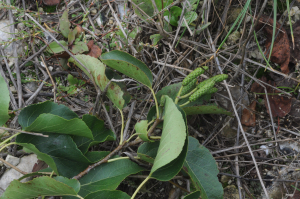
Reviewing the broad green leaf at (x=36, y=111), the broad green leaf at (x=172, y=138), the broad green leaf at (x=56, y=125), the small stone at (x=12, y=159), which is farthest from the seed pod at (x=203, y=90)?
the small stone at (x=12, y=159)

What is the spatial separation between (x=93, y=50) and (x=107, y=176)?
2.61 feet

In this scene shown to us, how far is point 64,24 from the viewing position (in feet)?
5.05

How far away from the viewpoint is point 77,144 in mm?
1156

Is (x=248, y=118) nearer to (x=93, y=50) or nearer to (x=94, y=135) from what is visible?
(x=94, y=135)

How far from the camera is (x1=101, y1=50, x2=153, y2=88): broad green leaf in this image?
106 cm

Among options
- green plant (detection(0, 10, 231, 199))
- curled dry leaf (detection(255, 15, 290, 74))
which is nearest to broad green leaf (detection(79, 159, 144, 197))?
green plant (detection(0, 10, 231, 199))

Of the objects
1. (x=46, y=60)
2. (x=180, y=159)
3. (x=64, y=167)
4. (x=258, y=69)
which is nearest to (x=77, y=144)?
(x=64, y=167)

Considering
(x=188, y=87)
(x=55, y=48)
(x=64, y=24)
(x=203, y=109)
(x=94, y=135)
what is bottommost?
(x=94, y=135)

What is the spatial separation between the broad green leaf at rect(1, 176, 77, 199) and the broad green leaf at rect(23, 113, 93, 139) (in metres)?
0.23

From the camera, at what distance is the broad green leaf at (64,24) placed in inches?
60.5

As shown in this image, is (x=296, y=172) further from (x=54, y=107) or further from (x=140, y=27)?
(x=54, y=107)

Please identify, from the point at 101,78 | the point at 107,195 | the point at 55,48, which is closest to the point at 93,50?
the point at 55,48

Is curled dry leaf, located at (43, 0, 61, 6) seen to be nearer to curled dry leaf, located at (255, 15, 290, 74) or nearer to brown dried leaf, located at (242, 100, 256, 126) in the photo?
curled dry leaf, located at (255, 15, 290, 74)

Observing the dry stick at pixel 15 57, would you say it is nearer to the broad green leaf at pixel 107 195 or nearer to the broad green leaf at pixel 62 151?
the broad green leaf at pixel 62 151
